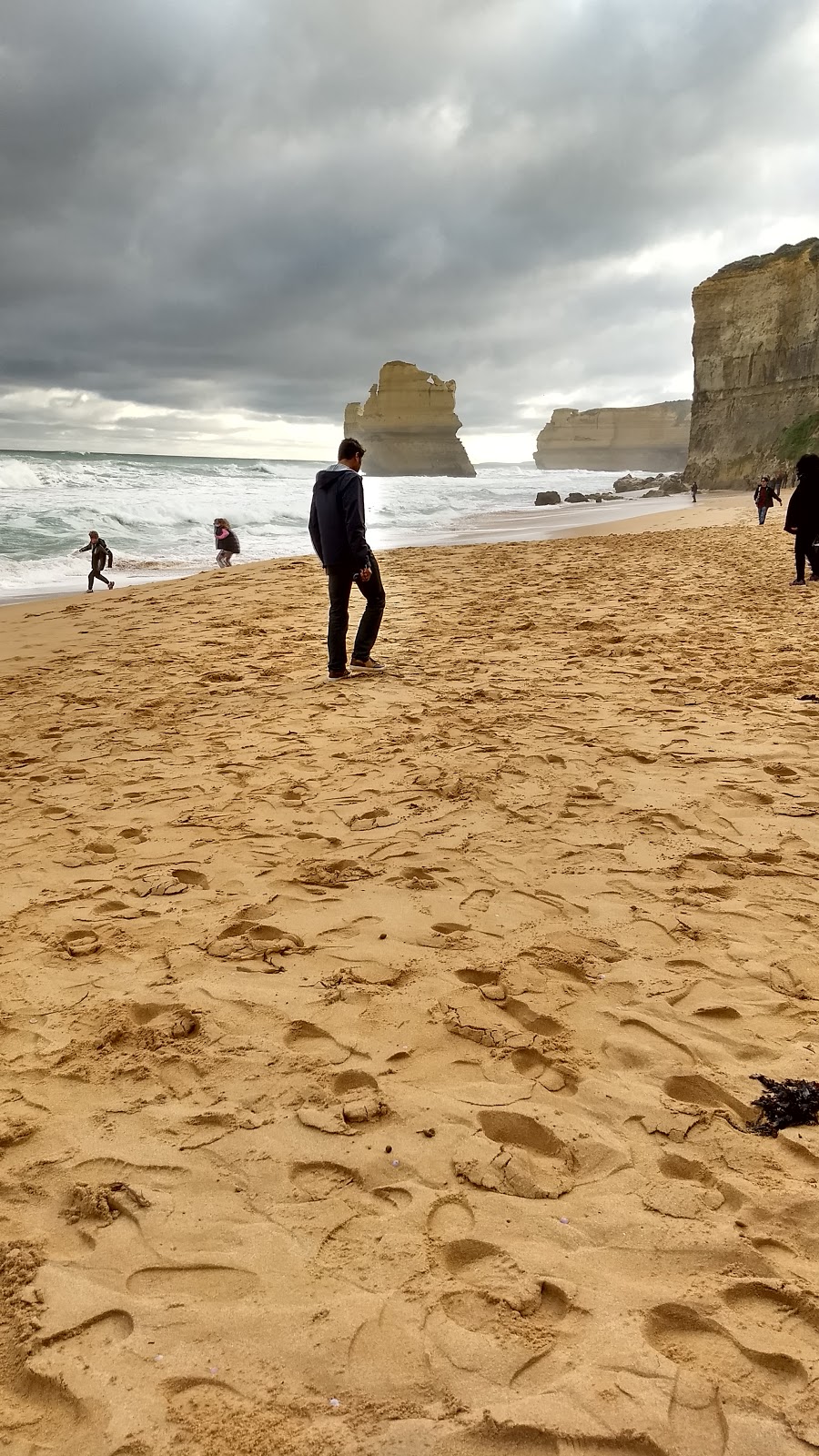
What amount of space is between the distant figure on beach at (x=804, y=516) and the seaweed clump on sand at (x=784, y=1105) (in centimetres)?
918

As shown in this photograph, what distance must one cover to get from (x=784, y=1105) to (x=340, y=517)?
5016 millimetres

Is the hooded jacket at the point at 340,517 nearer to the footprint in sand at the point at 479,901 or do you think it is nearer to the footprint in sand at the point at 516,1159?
the footprint in sand at the point at 479,901

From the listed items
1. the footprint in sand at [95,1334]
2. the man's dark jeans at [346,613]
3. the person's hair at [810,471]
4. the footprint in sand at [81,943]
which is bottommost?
the footprint in sand at [95,1334]

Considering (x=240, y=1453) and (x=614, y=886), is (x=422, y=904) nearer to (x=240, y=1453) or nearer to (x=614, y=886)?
(x=614, y=886)

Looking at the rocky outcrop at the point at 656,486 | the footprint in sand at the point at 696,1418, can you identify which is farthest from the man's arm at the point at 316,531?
the rocky outcrop at the point at 656,486

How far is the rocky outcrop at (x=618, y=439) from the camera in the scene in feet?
381

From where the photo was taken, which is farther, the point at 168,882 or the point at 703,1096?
the point at 168,882

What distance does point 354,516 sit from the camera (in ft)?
20.0

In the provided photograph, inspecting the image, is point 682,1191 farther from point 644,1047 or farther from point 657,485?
point 657,485

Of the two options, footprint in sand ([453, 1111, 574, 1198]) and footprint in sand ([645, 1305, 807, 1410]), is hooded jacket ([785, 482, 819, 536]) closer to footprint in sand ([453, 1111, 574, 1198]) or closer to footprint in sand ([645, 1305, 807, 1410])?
footprint in sand ([453, 1111, 574, 1198])

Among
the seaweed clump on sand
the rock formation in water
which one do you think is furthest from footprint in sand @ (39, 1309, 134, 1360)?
the rock formation in water

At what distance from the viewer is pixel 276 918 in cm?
298

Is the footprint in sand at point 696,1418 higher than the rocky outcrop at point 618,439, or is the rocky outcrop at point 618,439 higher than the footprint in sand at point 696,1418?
the rocky outcrop at point 618,439

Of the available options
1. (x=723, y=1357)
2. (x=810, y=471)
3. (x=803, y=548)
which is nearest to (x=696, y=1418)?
(x=723, y=1357)
